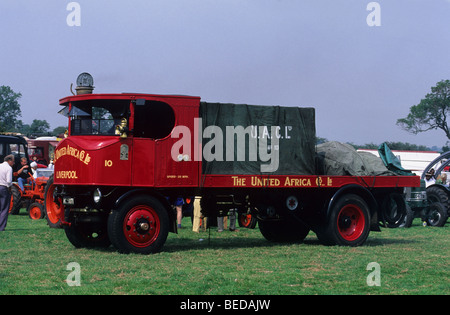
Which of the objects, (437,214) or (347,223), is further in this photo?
(437,214)

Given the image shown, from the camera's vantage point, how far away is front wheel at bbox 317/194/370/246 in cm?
1396

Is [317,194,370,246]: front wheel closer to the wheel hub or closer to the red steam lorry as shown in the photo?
the red steam lorry

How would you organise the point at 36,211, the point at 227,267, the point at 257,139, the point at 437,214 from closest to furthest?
1. the point at 227,267
2. the point at 257,139
3. the point at 437,214
4. the point at 36,211

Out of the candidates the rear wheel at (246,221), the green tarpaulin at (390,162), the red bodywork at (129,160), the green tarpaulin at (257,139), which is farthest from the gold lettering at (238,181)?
the rear wheel at (246,221)

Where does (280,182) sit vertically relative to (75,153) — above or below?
below

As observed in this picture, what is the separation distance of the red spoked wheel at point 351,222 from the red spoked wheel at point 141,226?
155 inches

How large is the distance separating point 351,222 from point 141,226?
4.57 meters

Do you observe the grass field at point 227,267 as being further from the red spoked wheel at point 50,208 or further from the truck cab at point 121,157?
the red spoked wheel at point 50,208

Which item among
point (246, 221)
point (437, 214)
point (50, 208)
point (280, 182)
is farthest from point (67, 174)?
point (437, 214)

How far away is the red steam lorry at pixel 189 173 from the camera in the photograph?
1223cm

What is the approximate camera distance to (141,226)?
1227 cm

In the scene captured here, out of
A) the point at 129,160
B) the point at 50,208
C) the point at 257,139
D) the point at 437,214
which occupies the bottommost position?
the point at 437,214

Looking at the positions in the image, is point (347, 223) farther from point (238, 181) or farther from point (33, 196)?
point (33, 196)
